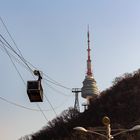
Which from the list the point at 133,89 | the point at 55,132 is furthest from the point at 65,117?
the point at 133,89

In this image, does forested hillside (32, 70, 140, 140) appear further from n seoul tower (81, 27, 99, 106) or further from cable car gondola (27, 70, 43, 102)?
cable car gondola (27, 70, 43, 102)

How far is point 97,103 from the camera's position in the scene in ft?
309

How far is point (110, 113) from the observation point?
86.9 metres

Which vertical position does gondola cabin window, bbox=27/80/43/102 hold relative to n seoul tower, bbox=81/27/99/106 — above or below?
below

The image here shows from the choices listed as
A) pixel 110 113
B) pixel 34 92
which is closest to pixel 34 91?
pixel 34 92

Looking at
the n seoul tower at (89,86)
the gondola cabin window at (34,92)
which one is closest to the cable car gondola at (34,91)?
the gondola cabin window at (34,92)

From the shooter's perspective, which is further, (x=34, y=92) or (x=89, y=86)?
(x=89, y=86)

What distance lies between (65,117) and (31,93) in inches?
3211

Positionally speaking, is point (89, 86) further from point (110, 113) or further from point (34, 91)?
point (34, 91)

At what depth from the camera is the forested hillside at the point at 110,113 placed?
8362 centimetres

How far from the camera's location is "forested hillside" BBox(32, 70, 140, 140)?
83.6 metres

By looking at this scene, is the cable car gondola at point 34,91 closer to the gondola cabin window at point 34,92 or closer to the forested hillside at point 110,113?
the gondola cabin window at point 34,92

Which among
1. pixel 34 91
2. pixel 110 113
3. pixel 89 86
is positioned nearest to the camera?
pixel 34 91

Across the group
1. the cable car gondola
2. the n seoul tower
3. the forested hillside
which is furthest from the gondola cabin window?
the n seoul tower
